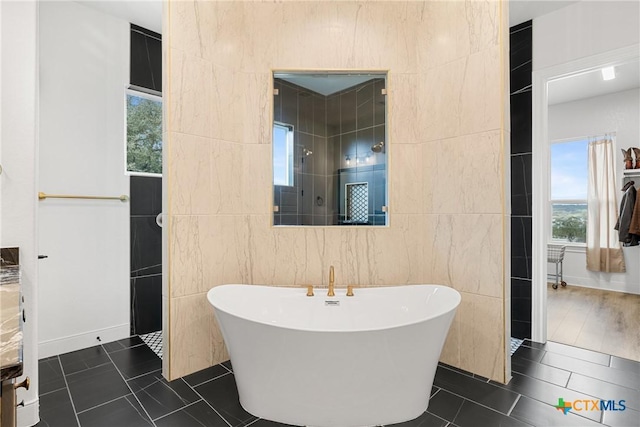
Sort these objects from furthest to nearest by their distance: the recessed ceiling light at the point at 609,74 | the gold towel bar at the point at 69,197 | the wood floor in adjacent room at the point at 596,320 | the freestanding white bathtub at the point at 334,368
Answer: the recessed ceiling light at the point at 609,74 → the wood floor in adjacent room at the point at 596,320 → the gold towel bar at the point at 69,197 → the freestanding white bathtub at the point at 334,368

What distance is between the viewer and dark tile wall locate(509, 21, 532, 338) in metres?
2.77

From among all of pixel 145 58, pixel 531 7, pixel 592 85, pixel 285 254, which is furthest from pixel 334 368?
pixel 592 85

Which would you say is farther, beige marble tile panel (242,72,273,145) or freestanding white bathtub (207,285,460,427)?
beige marble tile panel (242,72,273,145)

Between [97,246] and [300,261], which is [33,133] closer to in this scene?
[97,246]

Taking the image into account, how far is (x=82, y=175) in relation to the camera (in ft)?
8.20

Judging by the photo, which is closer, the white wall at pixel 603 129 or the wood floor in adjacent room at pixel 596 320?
the wood floor in adjacent room at pixel 596 320

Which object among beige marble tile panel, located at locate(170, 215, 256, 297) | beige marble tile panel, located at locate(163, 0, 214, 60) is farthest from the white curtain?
beige marble tile panel, located at locate(163, 0, 214, 60)

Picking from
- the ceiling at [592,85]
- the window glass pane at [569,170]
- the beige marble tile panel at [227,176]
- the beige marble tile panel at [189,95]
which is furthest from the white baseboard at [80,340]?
the window glass pane at [569,170]

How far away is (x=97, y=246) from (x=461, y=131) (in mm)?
2928

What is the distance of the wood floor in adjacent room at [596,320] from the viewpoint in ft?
8.70

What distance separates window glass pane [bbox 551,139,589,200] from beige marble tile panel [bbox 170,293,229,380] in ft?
18.5

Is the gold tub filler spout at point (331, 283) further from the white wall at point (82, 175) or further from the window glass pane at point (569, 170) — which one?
the window glass pane at point (569, 170)

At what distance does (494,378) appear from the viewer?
2086mm

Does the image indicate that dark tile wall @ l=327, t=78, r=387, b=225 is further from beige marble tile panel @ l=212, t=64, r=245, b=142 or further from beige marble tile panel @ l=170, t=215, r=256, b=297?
beige marble tile panel @ l=170, t=215, r=256, b=297
